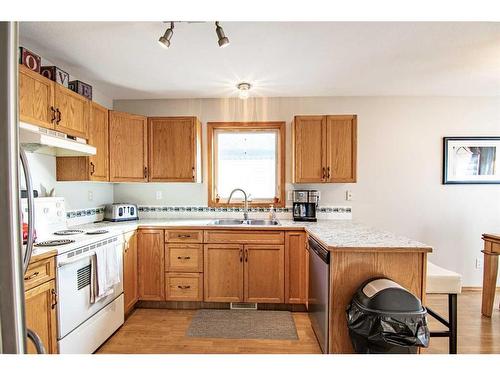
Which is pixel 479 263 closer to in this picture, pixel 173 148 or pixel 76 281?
pixel 173 148

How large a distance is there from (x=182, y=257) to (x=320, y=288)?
4.79ft

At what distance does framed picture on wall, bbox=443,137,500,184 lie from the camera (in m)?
3.12

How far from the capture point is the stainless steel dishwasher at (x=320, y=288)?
176 cm

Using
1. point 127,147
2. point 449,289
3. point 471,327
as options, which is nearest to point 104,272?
point 127,147

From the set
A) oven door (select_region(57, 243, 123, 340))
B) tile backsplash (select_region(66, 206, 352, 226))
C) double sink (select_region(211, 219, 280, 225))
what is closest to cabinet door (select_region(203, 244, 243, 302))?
double sink (select_region(211, 219, 280, 225))

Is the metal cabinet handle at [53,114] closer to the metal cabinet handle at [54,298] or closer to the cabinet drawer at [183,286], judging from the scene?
the metal cabinet handle at [54,298]

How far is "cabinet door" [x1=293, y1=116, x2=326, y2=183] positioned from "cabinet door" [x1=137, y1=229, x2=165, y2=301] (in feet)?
5.63

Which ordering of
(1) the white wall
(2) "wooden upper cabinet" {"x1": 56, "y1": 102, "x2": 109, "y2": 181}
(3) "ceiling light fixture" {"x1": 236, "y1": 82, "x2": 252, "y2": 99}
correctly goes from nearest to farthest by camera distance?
(2) "wooden upper cabinet" {"x1": 56, "y1": 102, "x2": 109, "y2": 181}, (3) "ceiling light fixture" {"x1": 236, "y1": 82, "x2": 252, "y2": 99}, (1) the white wall

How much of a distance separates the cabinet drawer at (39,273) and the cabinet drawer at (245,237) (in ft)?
4.50

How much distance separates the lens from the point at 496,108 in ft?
10.3

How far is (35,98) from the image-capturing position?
5.99ft

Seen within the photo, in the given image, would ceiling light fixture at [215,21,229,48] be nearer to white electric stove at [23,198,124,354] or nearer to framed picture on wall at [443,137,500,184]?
white electric stove at [23,198,124,354]

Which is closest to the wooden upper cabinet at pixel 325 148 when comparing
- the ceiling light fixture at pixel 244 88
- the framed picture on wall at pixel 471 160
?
the ceiling light fixture at pixel 244 88
